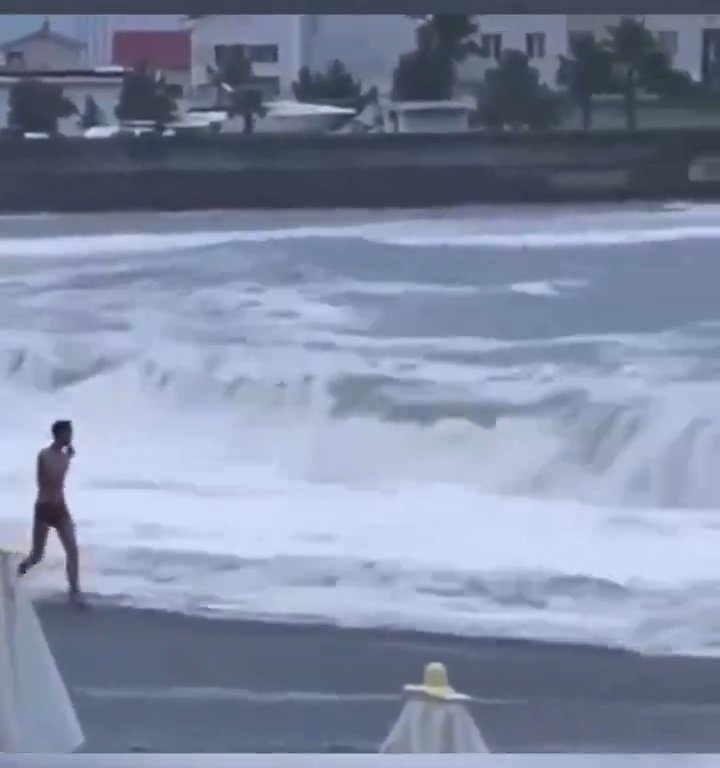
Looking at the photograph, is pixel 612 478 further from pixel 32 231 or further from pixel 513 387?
pixel 32 231

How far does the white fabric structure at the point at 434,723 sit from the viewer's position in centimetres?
138

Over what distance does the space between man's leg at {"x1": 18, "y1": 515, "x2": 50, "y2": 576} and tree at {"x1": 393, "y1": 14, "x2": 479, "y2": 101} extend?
1.91 feet

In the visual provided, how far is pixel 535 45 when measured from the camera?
54.8 inches

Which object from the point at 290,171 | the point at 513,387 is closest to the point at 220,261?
the point at 290,171

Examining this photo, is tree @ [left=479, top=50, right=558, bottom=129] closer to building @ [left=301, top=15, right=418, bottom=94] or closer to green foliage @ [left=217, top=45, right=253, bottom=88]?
building @ [left=301, top=15, right=418, bottom=94]

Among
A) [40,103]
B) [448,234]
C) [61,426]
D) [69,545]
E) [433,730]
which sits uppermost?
[40,103]

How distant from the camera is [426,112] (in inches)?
55.4

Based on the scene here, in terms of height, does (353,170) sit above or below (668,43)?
below

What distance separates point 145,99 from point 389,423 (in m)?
0.42

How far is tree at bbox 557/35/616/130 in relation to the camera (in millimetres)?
1393

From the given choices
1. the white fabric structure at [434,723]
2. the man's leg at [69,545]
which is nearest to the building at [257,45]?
the man's leg at [69,545]

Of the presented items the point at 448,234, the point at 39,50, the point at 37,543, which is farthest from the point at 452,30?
the point at 37,543

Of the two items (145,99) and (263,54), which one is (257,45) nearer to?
(263,54)

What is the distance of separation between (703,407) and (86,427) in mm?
640
